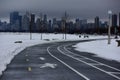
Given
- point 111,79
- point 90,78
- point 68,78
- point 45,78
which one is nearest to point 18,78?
point 45,78

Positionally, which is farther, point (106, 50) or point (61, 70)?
point (106, 50)

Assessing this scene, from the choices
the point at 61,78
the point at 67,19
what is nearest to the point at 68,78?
the point at 61,78

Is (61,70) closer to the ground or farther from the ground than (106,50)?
farther from the ground

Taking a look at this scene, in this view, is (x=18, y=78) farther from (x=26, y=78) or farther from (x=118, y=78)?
(x=118, y=78)

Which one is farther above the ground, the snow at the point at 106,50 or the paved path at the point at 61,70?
the paved path at the point at 61,70

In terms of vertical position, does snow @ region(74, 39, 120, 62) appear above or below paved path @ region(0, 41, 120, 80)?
below

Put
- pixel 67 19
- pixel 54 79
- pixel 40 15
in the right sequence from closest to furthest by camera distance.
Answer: pixel 54 79, pixel 40 15, pixel 67 19

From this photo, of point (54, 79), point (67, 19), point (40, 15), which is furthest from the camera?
point (67, 19)

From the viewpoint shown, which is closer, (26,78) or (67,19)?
(26,78)

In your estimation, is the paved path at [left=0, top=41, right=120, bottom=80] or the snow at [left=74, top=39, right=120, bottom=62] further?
the snow at [left=74, top=39, right=120, bottom=62]

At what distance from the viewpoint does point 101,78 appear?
1446cm

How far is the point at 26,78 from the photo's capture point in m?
14.2

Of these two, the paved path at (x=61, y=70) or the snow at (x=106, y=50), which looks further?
the snow at (x=106, y=50)

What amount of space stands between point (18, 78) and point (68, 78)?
2352mm
